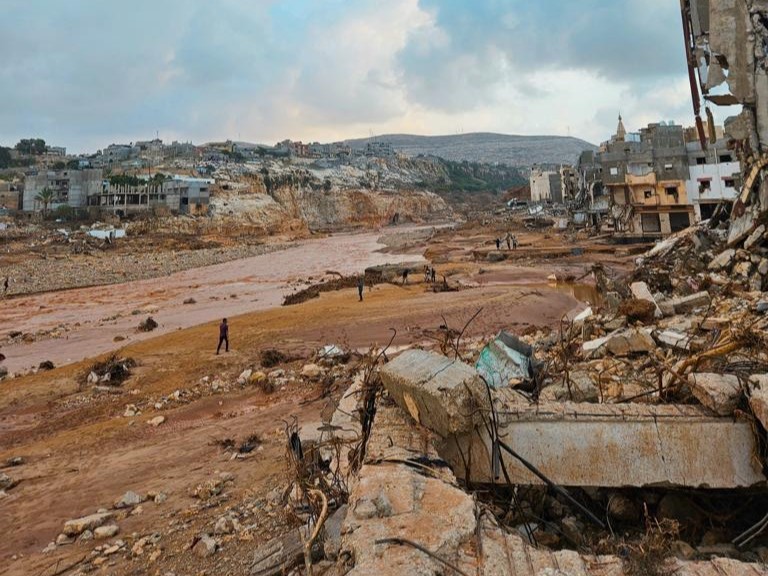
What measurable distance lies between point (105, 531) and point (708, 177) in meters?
37.8

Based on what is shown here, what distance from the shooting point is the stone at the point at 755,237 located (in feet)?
29.3

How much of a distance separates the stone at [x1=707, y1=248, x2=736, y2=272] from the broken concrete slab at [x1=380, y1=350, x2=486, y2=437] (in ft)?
28.6

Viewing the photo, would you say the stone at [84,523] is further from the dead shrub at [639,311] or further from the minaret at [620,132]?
the minaret at [620,132]

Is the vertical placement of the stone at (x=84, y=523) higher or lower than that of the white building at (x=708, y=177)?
lower

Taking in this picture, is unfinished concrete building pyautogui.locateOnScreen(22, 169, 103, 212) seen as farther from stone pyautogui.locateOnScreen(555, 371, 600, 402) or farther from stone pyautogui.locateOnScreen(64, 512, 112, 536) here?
stone pyautogui.locateOnScreen(555, 371, 600, 402)

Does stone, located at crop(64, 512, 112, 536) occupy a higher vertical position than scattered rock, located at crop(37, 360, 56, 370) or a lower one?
lower

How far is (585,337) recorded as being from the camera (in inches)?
318

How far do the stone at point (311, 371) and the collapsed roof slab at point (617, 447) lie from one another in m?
7.05

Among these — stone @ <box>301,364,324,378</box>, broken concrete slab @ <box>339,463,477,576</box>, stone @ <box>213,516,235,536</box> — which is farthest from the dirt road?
broken concrete slab @ <box>339,463,477,576</box>

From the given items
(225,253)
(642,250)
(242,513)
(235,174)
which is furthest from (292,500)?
(235,174)

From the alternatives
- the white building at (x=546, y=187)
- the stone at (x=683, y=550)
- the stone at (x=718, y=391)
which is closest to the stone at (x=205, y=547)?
the stone at (x=683, y=550)

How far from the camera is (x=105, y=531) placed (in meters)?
4.65

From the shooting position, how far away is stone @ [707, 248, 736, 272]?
30.6 ft

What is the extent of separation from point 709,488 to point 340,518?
279cm
